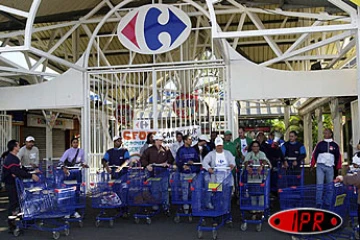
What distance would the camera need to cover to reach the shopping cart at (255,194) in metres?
8.30

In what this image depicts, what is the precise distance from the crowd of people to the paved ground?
0.51 metres

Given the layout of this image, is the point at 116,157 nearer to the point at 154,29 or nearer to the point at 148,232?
the point at 148,232

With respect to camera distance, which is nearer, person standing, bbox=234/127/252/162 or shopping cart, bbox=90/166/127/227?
shopping cart, bbox=90/166/127/227

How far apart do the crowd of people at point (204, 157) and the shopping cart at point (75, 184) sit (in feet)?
0.42

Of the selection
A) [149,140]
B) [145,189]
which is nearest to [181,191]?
[145,189]

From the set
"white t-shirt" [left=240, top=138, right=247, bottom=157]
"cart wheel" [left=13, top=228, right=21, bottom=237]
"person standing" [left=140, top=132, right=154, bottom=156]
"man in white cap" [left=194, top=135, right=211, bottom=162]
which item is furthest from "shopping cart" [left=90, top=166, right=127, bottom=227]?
"white t-shirt" [left=240, top=138, right=247, bottom=157]

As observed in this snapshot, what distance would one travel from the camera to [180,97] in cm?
1262

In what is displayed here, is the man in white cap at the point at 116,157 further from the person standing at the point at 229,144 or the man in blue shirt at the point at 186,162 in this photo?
the person standing at the point at 229,144

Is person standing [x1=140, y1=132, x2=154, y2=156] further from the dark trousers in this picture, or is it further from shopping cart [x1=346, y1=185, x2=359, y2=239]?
shopping cart [x1=346, y1=185, x2=359, y2=239]

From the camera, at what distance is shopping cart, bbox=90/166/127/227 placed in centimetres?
892

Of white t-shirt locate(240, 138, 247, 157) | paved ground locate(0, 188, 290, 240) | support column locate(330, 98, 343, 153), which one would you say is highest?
support column locate(330, 98, 343, 153)

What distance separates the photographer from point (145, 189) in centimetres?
927

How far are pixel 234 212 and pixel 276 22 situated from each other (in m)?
10.5

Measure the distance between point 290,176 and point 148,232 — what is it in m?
3.21
